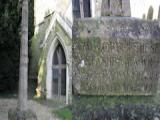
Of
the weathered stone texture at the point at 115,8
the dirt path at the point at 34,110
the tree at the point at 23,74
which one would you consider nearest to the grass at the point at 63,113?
the dirt path at the point at 34,110

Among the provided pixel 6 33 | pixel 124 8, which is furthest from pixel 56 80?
pixel 124 8

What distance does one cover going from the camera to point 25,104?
12.6 metres

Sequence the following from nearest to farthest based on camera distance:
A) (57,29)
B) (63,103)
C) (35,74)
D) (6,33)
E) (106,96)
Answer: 1. (106,96)
2. (6,33)
3. (63,103)
4. (57,29)
5. (35,74)

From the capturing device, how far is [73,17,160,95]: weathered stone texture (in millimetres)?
3635

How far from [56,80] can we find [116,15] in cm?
1603

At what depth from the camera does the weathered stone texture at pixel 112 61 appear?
363cm

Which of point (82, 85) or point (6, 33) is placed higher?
point (6, 33)

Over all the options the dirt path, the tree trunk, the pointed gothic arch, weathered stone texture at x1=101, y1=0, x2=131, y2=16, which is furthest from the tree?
weathered stone texture at x1=101, y1=0, x2=131, y2=16

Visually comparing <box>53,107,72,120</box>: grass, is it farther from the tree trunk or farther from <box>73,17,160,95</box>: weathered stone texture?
<box>73,17,160,95</box>: weathered stone texture

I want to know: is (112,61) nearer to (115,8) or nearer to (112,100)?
(112,100)

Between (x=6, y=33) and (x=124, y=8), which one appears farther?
(x=6, y=33)

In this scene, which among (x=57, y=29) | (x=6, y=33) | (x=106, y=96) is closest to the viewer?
(x=106, y=96)

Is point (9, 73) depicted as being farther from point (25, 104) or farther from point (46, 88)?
point (25, 104)

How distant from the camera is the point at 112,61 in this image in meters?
3.65
